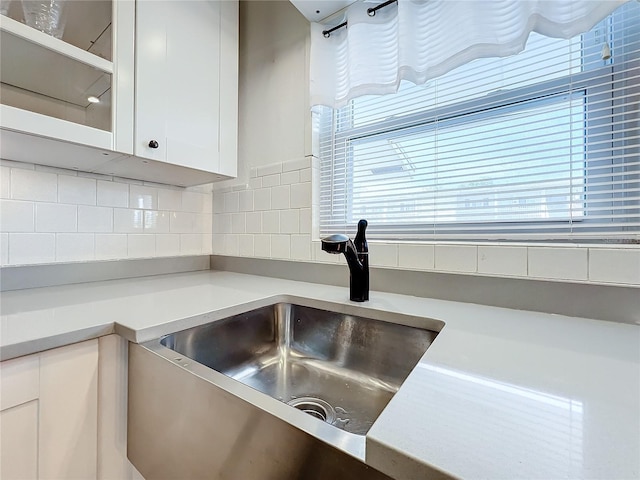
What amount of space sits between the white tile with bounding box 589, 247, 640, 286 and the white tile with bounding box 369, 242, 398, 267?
0.52 meters

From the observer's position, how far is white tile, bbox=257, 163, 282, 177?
4.48 feet

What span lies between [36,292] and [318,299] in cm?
94

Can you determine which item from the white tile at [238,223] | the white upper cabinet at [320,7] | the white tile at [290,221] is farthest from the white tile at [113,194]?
the white upper cabinet at [320,7]

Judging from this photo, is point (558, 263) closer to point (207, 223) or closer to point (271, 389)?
point (271, 389)

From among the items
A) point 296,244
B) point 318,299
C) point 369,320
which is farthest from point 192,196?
point 369,320

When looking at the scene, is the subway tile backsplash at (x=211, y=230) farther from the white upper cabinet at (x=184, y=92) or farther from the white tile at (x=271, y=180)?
the white upper cabinet at (x=184, y=92)

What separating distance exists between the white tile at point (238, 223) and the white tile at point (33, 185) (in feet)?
2.29

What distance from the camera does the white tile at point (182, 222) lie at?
4.83 ft

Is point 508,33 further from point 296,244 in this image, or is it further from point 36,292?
point 36,292

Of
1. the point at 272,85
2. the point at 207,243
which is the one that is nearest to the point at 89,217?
the point at 207,243

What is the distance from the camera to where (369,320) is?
831 mm

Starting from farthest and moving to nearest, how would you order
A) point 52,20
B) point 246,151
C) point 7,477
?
point 246,151 < point 52,20 < point 7,477

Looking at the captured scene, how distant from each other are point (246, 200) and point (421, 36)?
101 cm

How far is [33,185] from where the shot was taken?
1.04 metres
